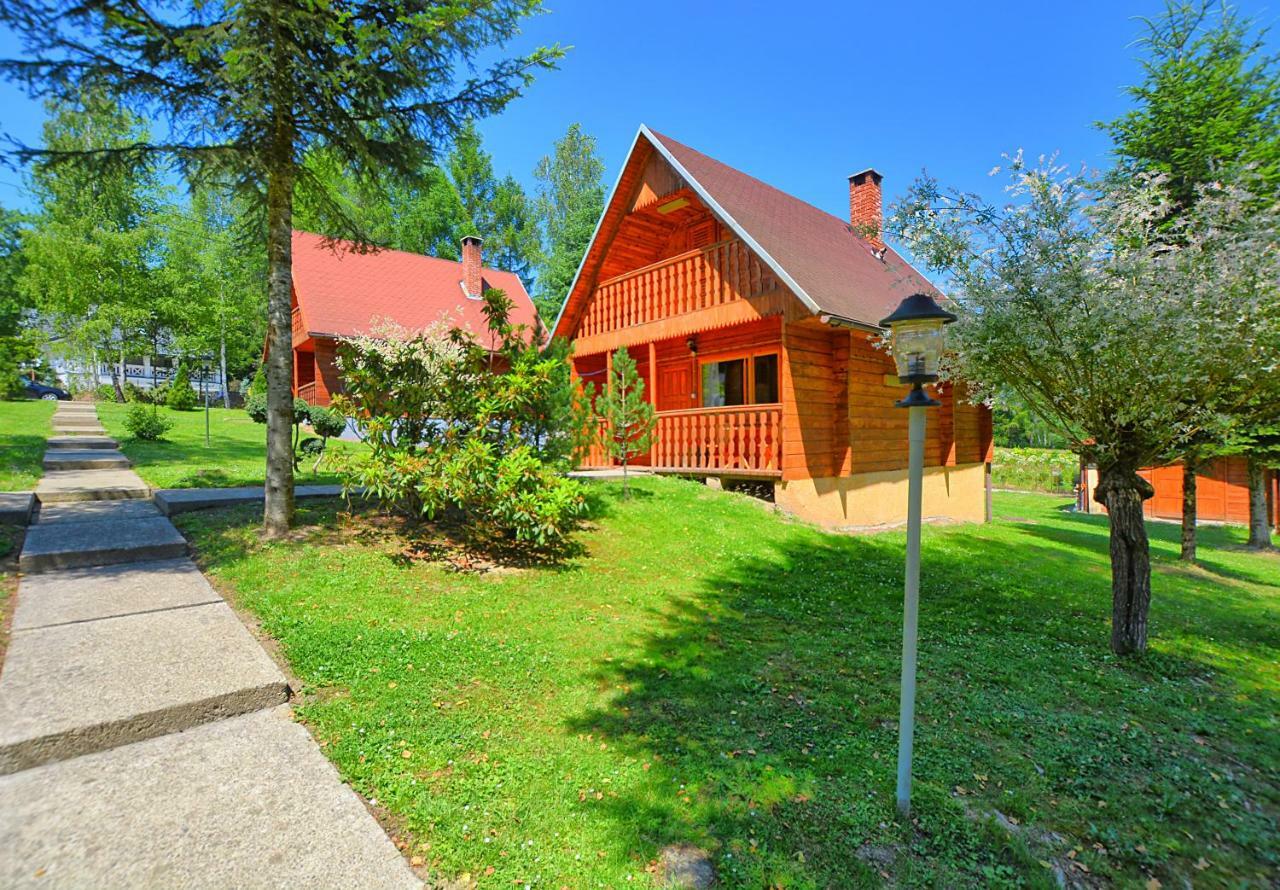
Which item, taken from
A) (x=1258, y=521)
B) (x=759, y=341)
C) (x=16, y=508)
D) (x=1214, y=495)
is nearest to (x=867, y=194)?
(x=759, y=341)

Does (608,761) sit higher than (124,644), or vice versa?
(124,644)

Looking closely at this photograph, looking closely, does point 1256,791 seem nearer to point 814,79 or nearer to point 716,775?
point 716,775

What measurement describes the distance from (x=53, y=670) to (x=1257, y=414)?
8305 millimetres

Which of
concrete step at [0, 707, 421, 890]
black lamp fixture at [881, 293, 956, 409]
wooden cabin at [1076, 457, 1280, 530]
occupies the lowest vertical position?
wooden cabin at [1076, 457, 1280, 530]

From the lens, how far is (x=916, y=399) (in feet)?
8.54

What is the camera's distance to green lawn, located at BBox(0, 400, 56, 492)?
7.47 metres

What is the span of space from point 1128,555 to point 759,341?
24.6 ft

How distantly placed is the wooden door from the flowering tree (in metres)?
8.10

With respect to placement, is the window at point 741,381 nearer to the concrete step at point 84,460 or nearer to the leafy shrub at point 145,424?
the concrete step at point 84,460

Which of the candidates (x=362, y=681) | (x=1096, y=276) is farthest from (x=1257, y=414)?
(x=362, y=681)

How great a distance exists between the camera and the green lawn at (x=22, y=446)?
747 centimetres

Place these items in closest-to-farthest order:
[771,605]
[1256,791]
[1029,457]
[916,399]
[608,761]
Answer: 1. [916,399]
2. [608,761]
3. [1256,791]
4. [771,605]
5. [1029,457]

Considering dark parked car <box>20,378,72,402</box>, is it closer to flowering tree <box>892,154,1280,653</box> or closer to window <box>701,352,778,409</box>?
window <box>701,352,778,409</box>

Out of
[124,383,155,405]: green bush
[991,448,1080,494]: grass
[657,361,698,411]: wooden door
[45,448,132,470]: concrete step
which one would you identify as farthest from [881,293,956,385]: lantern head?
[991,448,1080,494]: grass
